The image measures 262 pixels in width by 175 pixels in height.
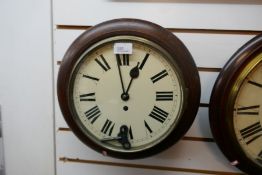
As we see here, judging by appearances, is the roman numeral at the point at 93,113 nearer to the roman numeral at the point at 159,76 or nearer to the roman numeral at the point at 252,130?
the roman numeral at the point at 159,76

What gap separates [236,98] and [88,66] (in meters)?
0.41

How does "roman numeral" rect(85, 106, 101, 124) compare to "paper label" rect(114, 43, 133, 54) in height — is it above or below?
below

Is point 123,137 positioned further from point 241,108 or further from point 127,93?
point 241,108

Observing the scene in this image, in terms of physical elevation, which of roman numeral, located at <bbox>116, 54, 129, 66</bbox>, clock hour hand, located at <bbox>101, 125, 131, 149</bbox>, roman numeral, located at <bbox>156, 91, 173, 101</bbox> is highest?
roman numeral, located at <bbox>116, 54, 129, 66</bbox>

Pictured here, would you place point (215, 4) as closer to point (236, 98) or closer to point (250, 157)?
point (236, 98)

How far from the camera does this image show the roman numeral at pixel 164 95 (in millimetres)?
679

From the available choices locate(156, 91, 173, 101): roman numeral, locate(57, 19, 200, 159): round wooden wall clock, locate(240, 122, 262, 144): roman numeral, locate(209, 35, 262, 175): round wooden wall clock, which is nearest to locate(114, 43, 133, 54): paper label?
locate(57, 19, 200, 159): round wooden wall clock

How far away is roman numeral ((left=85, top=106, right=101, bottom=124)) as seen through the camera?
718 mm

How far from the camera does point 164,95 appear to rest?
0.68 metres

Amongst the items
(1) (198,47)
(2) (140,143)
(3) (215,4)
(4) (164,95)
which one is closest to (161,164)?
(2) (140,143)

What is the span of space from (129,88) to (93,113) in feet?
0.42

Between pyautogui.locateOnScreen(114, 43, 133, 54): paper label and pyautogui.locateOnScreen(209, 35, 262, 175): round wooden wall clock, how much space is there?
252 mm

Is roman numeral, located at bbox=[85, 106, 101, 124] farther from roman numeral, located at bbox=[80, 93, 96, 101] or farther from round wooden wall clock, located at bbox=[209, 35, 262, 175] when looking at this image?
round wooden wall clock, located at bbox=[209, 35, 262, 175]

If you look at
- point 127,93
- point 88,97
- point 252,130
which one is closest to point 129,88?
point 127,93
